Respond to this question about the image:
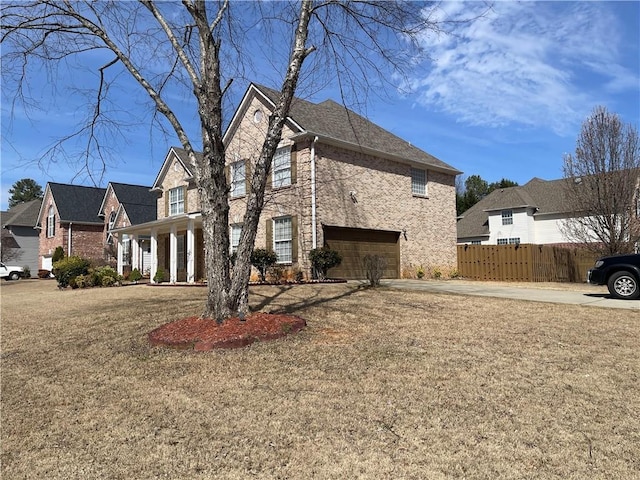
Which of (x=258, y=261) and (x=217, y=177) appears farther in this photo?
(x=258, y=261)

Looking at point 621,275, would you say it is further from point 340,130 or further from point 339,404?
point 340,130

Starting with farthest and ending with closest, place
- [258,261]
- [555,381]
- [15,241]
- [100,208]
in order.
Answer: [15,241] → [100,208] → [258,261] → [555,381]

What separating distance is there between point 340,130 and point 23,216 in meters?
35.6

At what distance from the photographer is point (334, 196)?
707 inches

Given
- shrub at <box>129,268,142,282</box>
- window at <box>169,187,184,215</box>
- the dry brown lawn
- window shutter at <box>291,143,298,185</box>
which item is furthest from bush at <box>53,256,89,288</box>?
the dry brown lawn

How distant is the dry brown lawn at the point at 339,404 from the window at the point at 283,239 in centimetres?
993

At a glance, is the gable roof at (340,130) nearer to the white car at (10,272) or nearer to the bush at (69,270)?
the bush at (69,270)

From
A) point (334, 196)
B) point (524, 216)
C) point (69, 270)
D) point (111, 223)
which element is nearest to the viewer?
point (334, 196)

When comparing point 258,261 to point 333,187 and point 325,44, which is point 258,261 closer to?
point 333,187

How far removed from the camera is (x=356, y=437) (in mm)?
3672

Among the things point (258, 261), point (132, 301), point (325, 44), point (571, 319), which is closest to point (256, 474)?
point (571, 319)

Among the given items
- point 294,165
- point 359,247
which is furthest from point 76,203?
point 359,247

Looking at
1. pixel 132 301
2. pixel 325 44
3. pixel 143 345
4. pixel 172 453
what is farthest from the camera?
pixel 132 301

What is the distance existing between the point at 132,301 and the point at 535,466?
1137cm
